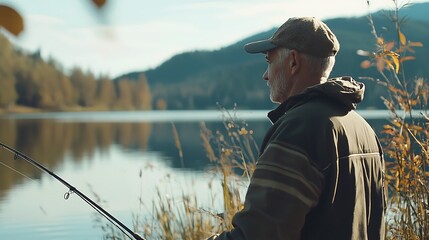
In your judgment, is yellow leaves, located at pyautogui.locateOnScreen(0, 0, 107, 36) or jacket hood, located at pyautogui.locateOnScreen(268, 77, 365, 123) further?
jacket hood, located at pyautogui.locateOnScreen(268, 77, 365, 123)

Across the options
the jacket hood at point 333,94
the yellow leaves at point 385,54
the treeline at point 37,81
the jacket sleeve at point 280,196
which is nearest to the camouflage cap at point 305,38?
the jacket hood at point 333,94

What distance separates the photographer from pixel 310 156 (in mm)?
1810

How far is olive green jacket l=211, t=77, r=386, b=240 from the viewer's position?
1773 mm

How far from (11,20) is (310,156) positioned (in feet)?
4.20

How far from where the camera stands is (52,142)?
3241cm

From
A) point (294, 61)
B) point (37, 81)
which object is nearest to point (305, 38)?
point (294, 61)

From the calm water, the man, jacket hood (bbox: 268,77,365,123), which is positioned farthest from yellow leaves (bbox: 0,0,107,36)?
the calm water

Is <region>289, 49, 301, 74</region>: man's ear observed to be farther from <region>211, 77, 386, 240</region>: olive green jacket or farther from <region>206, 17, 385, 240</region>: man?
<region>211, 77, 386, 240</region>: olive green jacket

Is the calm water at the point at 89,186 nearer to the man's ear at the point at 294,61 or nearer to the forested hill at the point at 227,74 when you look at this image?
the man's ear at the point at 294,61

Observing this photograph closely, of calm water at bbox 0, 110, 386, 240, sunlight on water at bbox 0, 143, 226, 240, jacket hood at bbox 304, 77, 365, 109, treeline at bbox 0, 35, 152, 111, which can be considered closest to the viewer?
treeline at bbox 0, 35, 152, 111

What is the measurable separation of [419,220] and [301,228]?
6.55 feet

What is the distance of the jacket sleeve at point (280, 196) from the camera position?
176 cm

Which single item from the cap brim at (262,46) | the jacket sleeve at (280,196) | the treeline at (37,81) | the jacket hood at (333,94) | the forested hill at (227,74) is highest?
the forested hill at (227,74)

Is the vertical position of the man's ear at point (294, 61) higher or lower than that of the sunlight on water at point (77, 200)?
higher
